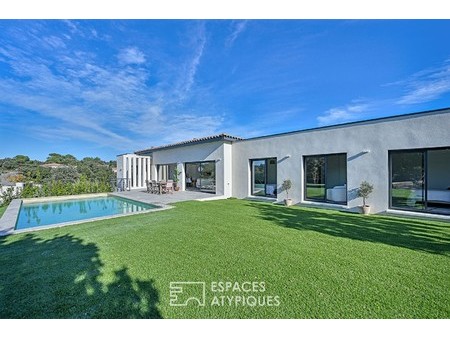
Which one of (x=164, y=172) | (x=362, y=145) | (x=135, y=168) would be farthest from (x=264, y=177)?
(x=135, y=168)

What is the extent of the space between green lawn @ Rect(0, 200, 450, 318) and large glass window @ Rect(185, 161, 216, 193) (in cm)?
951

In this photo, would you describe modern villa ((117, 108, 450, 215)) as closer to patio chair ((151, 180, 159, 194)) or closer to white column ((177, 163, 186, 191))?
white column ((177, 163, 186, 191))

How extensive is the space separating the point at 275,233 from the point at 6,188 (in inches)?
668

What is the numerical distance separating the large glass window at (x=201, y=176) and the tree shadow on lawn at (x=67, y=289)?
38.2 ft

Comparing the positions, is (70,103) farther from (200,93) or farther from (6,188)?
(200,93)

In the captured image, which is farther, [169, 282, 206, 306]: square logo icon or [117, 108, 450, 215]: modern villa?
[117, 108, 450, 215]: modern villa

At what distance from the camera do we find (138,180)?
22.0 meters

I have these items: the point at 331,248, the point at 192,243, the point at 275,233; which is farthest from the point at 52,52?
the point at 331,248

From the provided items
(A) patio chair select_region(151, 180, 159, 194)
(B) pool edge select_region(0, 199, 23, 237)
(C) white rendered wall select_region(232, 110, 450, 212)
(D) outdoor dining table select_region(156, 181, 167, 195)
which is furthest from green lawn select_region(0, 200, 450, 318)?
(A) patio chair select_region(151, 180, 159, 194)

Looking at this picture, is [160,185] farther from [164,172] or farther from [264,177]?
[264,177]

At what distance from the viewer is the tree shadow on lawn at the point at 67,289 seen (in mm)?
2891

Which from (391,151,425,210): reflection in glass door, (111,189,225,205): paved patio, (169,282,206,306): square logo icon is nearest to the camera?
(169,282,206,306): square logo icon

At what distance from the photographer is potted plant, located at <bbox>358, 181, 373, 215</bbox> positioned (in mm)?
8922

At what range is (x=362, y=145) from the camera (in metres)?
9.30
